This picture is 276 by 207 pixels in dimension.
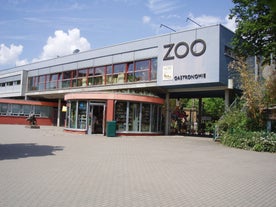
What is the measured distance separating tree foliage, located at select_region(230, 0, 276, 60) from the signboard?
2.44 metres

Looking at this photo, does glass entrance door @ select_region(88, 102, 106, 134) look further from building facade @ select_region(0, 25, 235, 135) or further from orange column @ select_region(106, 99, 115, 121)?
orange column @ select_region(106, 99, 115, 121)

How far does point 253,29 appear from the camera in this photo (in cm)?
1667

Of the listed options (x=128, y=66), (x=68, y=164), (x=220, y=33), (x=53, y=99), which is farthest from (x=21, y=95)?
(x=68, y=164)

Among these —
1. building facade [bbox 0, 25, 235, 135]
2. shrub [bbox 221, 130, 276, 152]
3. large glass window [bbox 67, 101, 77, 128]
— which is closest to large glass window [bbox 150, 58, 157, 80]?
building facade [bbox 0, 25, 235, 135]

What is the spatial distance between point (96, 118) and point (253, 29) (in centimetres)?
1255

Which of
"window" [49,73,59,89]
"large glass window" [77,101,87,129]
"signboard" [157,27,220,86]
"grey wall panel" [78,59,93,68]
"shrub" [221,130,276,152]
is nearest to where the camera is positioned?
"shrub" [221,130,276,152]

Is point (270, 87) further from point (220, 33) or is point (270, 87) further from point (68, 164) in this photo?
point (68, 164)

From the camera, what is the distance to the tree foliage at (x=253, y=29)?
53.6 ft

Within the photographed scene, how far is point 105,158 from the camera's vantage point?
1088 centimetres

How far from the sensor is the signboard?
833 inches

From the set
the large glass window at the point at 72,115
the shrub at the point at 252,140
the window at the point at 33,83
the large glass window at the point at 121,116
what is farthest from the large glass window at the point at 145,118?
the window at the point at 33,83

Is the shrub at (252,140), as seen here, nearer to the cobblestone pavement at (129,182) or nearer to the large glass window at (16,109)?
the cobblestone pavement at (129,182)

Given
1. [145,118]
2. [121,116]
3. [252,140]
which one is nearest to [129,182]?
[252,140]

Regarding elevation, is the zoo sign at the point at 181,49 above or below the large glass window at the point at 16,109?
above
